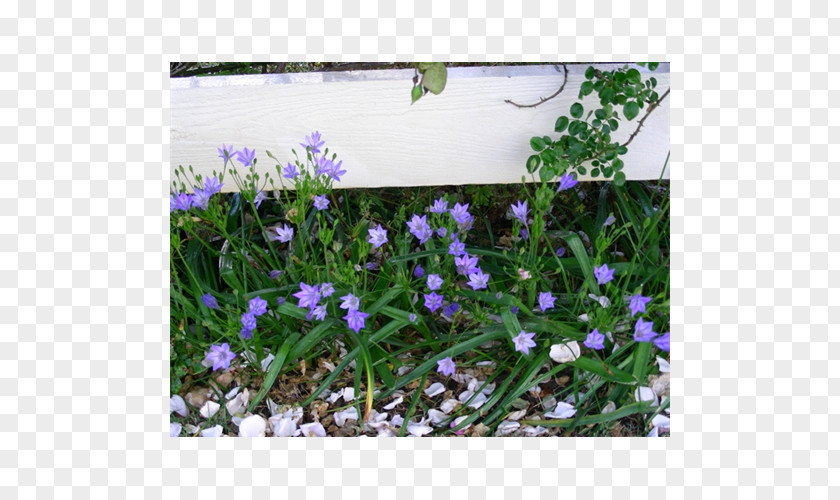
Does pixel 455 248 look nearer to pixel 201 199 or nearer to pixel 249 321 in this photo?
pixel 249 321

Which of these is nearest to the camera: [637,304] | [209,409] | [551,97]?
[637,304]

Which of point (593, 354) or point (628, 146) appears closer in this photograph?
point (593, 354)

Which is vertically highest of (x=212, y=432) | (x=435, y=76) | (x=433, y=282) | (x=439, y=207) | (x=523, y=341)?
(x=435, y=76)

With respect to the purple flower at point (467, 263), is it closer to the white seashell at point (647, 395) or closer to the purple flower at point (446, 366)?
the purple flower at point (446, 366)

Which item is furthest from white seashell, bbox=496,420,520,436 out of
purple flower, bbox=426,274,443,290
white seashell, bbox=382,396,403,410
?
purple flower, bbox=426,274,443,290

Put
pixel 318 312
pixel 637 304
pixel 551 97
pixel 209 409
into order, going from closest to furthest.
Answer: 1. pixel 637 304
2. pixel 318 312
3. pixel 209 409
4. pixel 551 97

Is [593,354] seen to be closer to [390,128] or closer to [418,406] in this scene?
[418,406]

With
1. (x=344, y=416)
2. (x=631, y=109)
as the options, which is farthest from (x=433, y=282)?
(x=631, y=109)

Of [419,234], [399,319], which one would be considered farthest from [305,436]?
[419,234]
